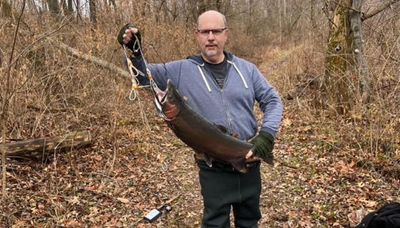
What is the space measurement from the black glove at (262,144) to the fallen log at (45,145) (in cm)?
339

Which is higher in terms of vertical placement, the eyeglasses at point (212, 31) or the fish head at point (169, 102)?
the eyeglasses at point (212, 31)

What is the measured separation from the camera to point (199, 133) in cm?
296

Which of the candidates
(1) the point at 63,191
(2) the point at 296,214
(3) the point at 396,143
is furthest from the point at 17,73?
(3) the point at 396,143

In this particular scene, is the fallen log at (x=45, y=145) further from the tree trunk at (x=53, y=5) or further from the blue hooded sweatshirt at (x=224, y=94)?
the blue hooded sweatshirt at (x=224, y=94)

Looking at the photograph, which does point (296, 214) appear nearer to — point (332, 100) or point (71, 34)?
point (332, 100)

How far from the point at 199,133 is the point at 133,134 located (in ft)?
14.7

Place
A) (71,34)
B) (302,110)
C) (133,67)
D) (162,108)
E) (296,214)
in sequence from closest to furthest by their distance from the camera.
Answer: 1. (162,108)
2. (133,67)
3. (296,214)
4. (71,34)
5. (302,110)

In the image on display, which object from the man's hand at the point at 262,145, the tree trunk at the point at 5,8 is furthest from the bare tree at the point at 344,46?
the tree trunk at the point at 5,8

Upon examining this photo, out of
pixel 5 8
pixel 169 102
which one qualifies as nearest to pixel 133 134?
pixel 5 8

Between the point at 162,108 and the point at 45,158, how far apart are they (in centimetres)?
362

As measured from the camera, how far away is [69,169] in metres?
5.89

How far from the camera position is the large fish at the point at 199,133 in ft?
9.20

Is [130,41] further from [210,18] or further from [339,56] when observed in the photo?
[339,56]

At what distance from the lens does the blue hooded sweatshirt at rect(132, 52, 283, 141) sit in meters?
3.17
